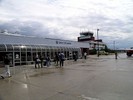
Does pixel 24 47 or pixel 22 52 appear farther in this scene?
pixel 24 47

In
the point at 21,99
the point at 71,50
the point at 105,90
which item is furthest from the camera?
the point at 71,50

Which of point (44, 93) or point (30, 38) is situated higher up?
point (30, 38)

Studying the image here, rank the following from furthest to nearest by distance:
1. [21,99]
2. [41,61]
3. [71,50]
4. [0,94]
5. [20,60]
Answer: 1. [71,50]
2. [20,60]
3. [41,61]
4. [0,94]
5. [21,99]

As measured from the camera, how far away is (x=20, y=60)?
29.2 meters

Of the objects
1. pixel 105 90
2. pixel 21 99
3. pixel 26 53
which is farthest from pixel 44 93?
pixel 26 53

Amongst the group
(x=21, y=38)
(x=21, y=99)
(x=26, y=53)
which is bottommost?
(x=21, y=99)

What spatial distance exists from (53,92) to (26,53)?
20.8 meters

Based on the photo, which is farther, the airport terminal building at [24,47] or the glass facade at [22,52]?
the airport terminal building at [24,47]

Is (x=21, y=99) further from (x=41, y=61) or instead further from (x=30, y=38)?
(x=30, y=38)

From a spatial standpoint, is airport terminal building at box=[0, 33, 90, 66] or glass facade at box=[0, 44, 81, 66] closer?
glass facade at box=[0, 44, 81, 66]

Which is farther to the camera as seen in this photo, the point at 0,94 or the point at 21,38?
the point at 21,38

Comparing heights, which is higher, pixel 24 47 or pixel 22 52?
pixel 24 47

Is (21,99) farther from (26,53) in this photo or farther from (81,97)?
(26,53)

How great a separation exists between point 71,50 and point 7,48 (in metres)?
19.8
